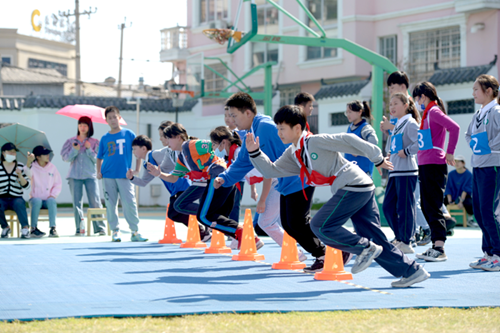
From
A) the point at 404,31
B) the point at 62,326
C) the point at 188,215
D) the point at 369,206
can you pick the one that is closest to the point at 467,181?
the point at 188,215

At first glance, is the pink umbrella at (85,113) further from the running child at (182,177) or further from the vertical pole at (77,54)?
the vertical pole at (77,54)

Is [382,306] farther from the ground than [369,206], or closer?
closer

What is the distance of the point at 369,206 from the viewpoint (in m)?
5.46

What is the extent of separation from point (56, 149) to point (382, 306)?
2293 cm

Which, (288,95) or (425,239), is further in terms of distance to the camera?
(288,95)

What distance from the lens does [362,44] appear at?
30.3 metres

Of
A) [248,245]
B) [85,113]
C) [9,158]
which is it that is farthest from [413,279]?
[85,113]

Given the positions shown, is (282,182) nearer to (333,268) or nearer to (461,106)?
(333,268)

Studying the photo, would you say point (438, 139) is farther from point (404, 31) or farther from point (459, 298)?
point (404, 31)

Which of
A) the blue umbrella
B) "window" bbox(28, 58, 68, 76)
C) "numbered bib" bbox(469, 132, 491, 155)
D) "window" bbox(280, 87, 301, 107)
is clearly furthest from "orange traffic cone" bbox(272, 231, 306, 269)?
"window" bbox(28, 58, 68, 76)

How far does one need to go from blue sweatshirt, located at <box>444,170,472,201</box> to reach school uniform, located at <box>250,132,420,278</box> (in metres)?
9.78

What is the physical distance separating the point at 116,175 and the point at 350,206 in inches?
228

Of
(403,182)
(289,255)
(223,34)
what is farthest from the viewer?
(223,34)

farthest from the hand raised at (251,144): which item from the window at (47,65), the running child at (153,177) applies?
the window at (47,65)
